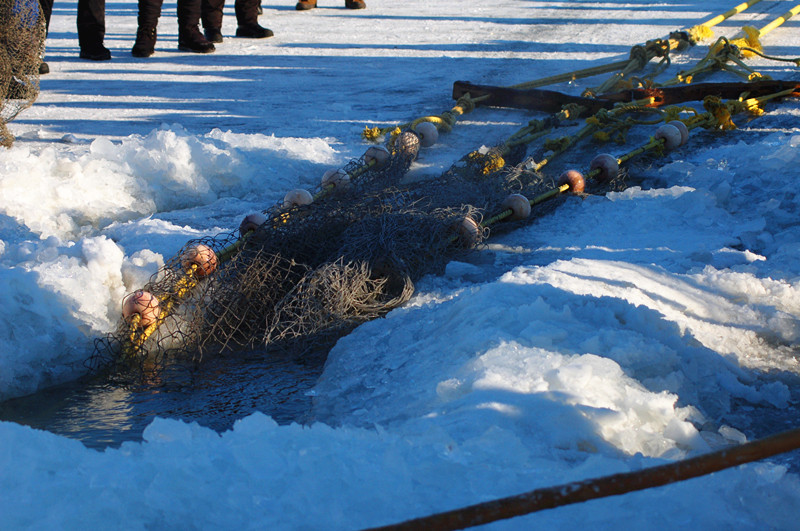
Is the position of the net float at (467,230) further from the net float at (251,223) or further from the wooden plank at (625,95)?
the wooden plank at (625,95)

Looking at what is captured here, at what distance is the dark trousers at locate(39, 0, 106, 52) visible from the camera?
783 centimetres

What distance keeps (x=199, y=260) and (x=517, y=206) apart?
1677mm

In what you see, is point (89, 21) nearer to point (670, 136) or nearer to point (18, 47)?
point (18, 47)

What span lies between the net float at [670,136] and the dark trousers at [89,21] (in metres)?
6.16

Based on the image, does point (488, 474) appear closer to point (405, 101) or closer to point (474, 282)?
point (474, 282)

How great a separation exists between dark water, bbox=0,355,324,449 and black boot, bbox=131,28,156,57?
21.3 ft

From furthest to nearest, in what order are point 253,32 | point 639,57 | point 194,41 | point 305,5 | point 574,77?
point 305,5
point 253,32
point 194,41
point 639,57
point 574,77

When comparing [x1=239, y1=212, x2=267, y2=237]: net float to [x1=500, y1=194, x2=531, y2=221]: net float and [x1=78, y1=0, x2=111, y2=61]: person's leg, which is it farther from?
[x1=78, y1=0, x2=111, y2=61]: person's leg

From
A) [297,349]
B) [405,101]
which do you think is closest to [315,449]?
[297,349]

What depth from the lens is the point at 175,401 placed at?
8.74ft

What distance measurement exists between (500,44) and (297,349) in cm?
703

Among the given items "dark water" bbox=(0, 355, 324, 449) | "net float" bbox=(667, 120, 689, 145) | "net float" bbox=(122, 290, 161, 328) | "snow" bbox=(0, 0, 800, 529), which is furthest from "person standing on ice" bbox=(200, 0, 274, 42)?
"dark water" bbox=(0, 355, 324, 449)

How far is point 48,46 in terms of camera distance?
878cm

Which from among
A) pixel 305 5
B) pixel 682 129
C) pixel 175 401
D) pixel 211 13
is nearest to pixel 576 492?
pixel 175 401
